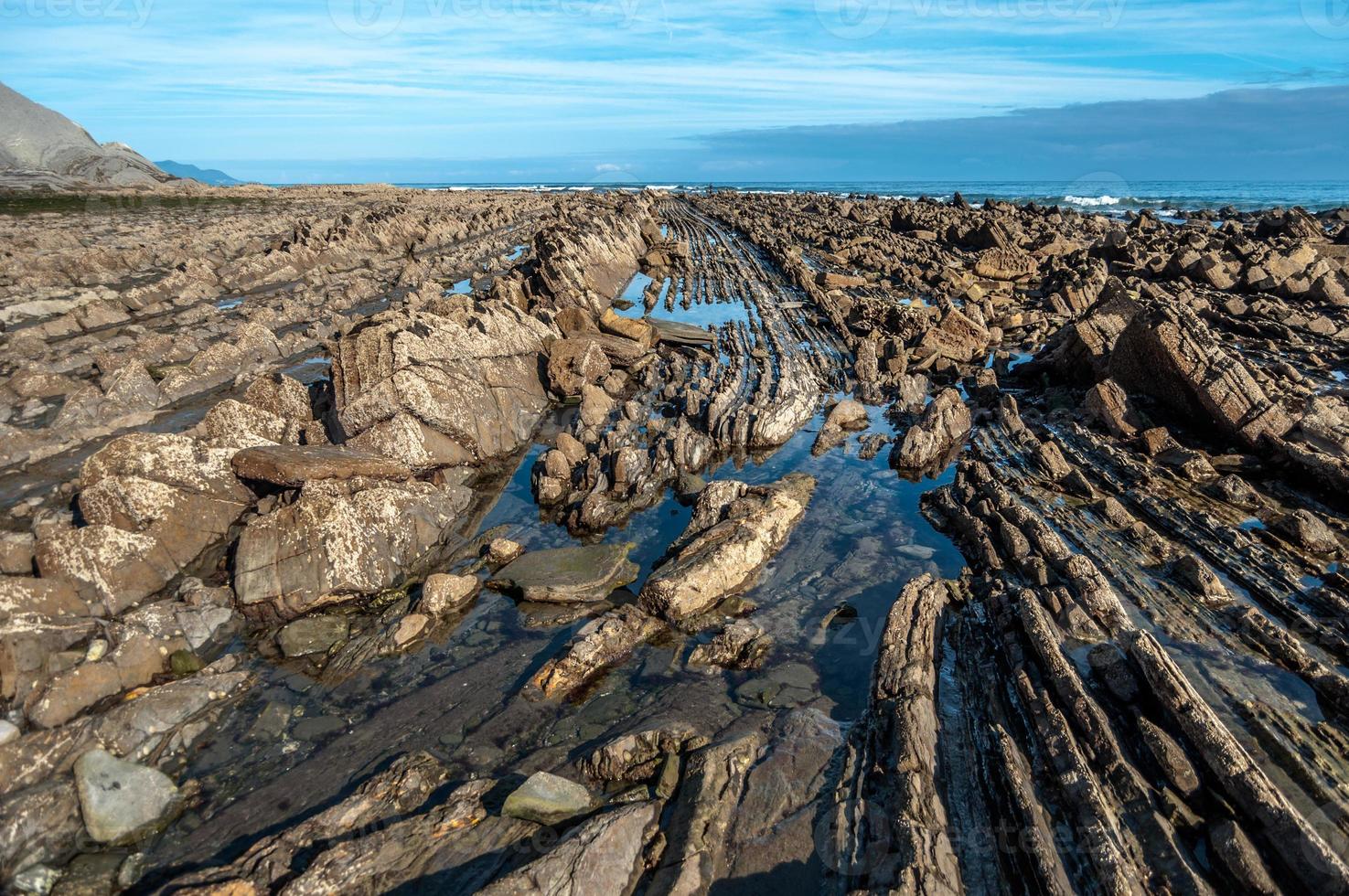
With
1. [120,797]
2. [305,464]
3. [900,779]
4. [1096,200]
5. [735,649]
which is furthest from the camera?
[1096,200]

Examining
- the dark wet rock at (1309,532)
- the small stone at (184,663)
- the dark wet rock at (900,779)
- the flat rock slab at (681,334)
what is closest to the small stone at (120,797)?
the small stone at (184,663)

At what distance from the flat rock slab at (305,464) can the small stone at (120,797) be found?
16.0 ft

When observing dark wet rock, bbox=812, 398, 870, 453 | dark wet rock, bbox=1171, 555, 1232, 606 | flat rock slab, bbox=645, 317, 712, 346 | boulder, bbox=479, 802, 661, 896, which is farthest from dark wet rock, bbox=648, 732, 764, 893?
flat rock slab, bbox=645, 317, 712, 346

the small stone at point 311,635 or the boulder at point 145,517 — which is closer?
the small stone at point 311,635

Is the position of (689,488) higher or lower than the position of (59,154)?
lower

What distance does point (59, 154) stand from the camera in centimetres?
14988

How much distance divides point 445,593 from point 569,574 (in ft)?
5.89

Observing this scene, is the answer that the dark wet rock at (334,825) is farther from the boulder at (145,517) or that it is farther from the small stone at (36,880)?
the boulder at (145,517)

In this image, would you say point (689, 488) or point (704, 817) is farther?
point (689, 488)

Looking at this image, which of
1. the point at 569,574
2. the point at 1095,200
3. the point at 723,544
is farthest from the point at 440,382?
the point at 1095,200

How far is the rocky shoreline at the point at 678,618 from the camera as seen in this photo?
5.56 meters

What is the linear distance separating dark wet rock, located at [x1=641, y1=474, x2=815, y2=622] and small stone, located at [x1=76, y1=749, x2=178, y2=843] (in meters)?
5.56

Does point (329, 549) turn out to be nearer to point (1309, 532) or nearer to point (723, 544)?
point (723, 544)

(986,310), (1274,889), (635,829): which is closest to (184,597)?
(635,829)
